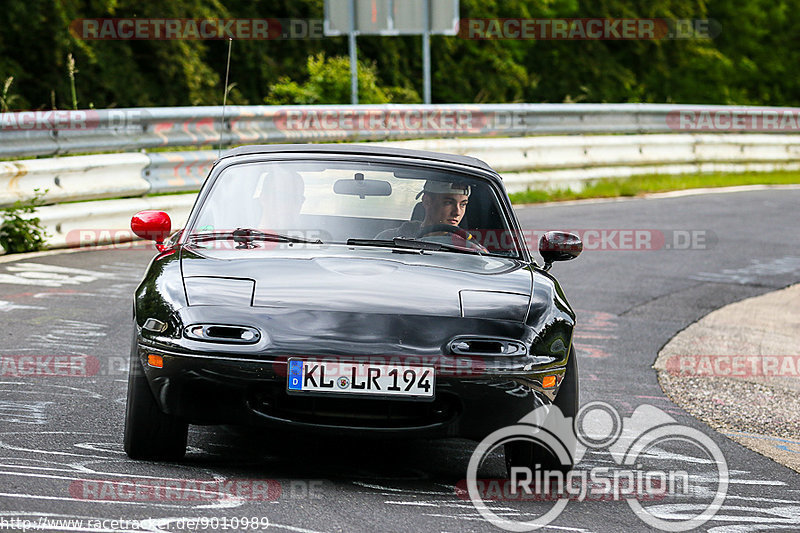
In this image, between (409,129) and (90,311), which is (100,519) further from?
(409,129)

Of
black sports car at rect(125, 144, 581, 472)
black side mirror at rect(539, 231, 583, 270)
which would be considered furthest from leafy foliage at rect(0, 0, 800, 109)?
black sports car at rect(125, 144, 581, 472)

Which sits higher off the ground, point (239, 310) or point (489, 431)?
point (239, 310)

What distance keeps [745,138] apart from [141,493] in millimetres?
19355

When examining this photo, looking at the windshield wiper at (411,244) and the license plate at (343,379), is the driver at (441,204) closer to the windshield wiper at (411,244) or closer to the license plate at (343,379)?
the windshield wiper at (411,244)

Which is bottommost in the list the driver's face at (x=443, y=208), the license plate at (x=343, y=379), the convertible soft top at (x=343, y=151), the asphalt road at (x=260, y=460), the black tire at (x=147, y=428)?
the asphalt road at (x=260, y=460)

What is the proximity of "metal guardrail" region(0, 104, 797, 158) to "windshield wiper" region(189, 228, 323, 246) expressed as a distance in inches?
89.0

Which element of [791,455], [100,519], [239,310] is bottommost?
[791,455]

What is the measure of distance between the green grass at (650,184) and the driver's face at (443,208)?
1088 cm

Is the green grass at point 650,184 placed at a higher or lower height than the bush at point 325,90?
lower

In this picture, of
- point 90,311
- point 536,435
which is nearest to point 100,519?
point 536,435

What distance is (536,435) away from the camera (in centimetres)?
518

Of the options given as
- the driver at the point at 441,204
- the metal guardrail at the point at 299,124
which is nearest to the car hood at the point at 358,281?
the driver at the point at 441,204

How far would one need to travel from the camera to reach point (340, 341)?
4.88m

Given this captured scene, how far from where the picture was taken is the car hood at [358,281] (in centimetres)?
506
